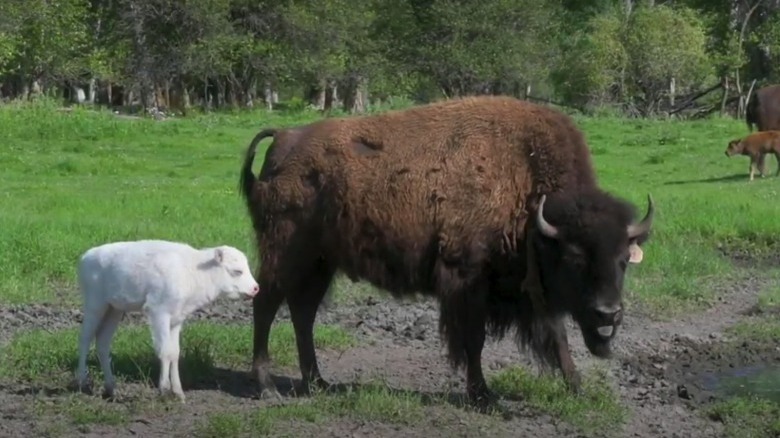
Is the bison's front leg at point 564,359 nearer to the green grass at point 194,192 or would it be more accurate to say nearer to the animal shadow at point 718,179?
the green grass at point 194,192

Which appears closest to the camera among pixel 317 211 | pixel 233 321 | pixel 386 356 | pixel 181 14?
pixel 317 211

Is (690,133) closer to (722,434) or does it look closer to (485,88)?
(485,88)

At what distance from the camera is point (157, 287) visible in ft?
26.2

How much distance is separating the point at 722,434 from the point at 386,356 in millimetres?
2819

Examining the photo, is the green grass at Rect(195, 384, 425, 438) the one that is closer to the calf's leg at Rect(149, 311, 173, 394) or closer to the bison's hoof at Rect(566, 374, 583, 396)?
the calf's leg at Rect(149, 311, 173, 394)

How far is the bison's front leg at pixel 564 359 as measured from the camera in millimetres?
8766

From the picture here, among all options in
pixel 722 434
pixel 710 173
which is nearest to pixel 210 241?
pixel 722 434

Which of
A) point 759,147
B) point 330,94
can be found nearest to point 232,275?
point 759,147

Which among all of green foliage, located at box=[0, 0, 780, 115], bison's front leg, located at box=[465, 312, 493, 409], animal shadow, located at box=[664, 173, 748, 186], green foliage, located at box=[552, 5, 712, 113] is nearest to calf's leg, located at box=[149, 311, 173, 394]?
bison's front leg, located at box=[465, 312, 493, 409]

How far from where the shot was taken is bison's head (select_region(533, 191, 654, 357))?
8188mm

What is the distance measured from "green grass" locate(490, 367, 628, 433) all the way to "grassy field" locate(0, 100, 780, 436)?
0.02 m

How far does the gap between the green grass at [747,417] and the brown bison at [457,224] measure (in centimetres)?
87

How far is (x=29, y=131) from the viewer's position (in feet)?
90.6

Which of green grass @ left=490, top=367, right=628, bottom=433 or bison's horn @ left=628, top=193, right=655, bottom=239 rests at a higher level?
bison's horn @ left=628, top=193, right=655, bottom=239
